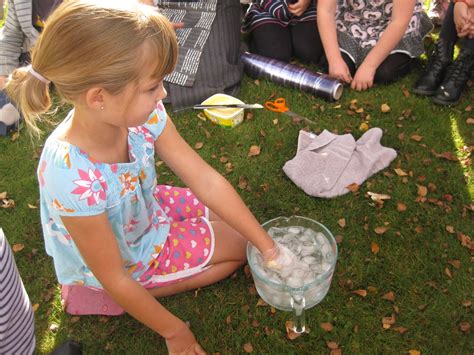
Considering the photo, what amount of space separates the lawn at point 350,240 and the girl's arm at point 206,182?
469 millimetres

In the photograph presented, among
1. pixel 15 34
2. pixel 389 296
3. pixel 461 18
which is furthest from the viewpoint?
pixel 15 34

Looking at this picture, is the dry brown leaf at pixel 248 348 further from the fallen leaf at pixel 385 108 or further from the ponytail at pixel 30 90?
the fallen leaf at pixel 385 108

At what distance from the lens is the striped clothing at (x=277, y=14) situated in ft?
11.8

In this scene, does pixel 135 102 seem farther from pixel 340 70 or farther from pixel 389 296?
pixel 340 70

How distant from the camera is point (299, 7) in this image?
3.53 metres

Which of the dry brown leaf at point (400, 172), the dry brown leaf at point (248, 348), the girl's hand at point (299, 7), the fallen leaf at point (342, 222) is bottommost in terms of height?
the dry brown leaf at point (248, 348)

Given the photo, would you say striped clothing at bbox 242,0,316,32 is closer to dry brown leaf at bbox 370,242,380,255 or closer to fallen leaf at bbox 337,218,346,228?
fallen leaf at bbox 337,218,346,228

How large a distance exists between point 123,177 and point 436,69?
2.30m

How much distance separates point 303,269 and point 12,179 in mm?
1993

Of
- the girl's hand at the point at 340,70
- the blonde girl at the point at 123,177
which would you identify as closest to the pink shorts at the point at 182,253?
the blonde girl at the point at 123,177

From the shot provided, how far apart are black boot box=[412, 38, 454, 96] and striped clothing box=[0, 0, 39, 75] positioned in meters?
2.66

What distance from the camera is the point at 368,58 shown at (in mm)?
3135

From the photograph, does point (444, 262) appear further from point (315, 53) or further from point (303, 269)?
point (315, 53)

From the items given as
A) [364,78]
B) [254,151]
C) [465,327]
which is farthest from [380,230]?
[364,78]
